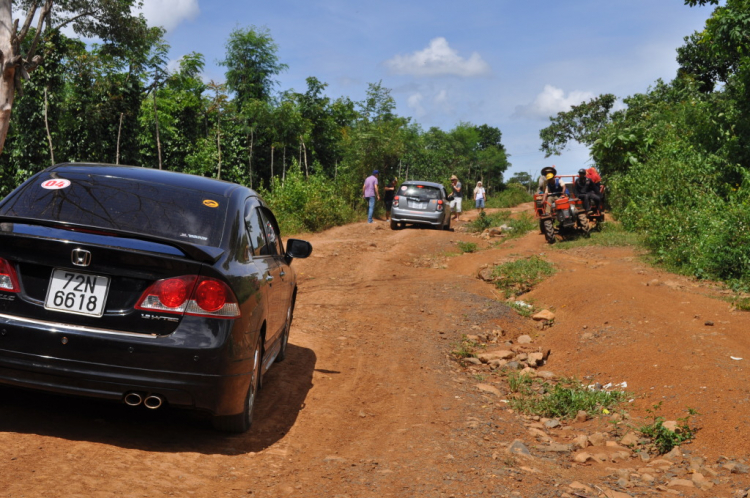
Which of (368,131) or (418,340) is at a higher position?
(368,131)

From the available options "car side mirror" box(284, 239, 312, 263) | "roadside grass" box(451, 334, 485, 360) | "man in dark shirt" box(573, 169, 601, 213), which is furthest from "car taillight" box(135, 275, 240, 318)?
"man in dark shirt" box(573, 169, 601, 213)

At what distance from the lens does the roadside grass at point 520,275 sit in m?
12.0

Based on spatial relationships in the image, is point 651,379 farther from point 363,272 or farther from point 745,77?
point 745,77

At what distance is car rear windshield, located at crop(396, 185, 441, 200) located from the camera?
2253cm

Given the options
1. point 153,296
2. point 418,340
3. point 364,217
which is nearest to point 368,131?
point 364,217

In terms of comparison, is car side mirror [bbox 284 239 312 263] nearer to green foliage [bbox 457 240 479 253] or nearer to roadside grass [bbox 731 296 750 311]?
roadside grass [bbox 731 296 750 311]

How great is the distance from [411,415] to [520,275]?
7.31 metres

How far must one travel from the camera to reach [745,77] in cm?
1386

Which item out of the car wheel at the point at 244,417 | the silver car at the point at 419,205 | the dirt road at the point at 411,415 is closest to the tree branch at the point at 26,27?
the silver car at the point at 419,205

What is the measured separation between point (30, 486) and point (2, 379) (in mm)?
945

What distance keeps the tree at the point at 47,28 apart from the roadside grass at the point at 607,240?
43.2 ft

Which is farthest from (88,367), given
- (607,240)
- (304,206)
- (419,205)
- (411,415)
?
(419,205)

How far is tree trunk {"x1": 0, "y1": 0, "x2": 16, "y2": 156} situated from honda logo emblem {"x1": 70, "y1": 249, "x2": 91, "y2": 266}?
13996mm

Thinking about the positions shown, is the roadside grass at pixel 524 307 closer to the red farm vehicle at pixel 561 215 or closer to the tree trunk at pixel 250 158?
the red farm vehicle at pixel 561 215
